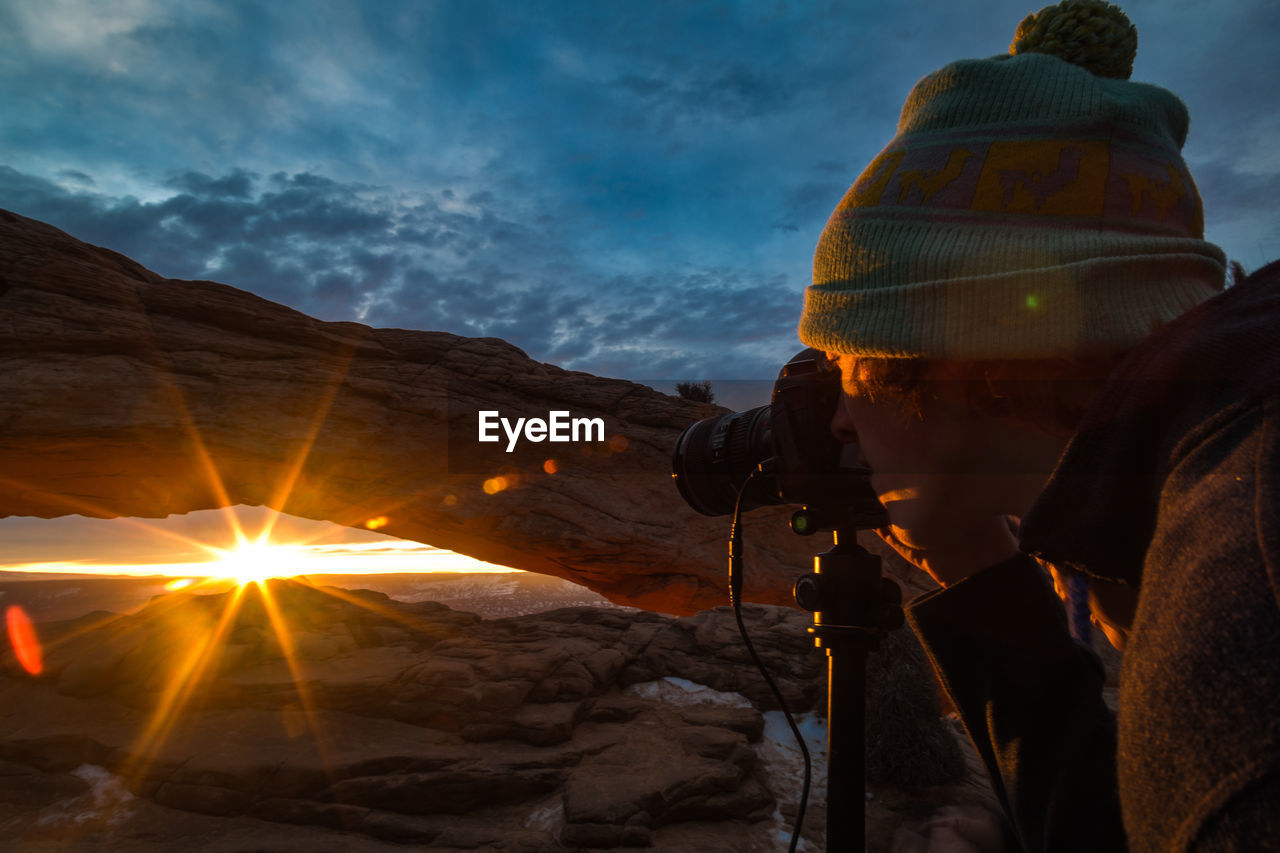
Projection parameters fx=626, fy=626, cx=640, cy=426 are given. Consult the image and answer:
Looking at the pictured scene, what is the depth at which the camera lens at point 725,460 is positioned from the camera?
1584 millimetres

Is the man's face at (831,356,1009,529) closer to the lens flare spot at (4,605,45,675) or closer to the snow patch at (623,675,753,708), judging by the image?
the snow patch at (623,675,753,708)

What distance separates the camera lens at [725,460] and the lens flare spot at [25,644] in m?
10.6

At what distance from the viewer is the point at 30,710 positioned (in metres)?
7.60

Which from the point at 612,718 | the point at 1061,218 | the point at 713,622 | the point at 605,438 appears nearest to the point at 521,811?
the point at 612,718

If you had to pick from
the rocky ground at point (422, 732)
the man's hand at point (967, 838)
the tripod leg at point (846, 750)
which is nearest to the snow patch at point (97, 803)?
the rocky ground at point (422, 732)

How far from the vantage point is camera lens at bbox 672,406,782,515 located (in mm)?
1584

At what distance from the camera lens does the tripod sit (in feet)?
0.72

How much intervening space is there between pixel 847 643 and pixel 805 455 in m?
0.47

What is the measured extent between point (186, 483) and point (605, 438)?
18.8 feet

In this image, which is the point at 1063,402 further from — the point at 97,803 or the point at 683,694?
the point at 97,803

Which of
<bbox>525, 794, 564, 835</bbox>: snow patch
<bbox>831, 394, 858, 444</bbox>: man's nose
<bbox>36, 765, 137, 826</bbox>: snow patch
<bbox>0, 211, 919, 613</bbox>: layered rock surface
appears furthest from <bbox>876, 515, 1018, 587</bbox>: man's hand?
<bbox>36, 765, 137, 826</bbox>: snow patch

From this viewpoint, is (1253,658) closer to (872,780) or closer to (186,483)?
(872,780)

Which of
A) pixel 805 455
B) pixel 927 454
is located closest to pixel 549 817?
pixel 805 455

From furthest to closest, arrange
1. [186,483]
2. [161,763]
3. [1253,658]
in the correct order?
[186,483]
[161,763]
[1253,658]
